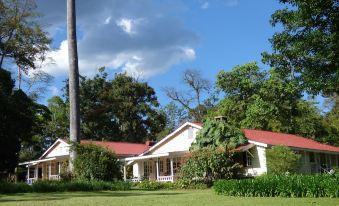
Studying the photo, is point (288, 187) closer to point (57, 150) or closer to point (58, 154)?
point (58, 154)

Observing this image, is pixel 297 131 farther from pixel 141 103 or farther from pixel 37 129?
pixel 37 129

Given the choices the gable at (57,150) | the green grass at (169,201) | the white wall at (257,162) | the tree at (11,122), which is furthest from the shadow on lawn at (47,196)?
the gable at (57,150)

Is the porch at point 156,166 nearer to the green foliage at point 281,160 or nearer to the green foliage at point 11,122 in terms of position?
the green foliage at point 281,160

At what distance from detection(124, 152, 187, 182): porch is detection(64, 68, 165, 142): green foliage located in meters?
18.1

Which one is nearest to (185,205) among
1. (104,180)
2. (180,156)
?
(104,180)

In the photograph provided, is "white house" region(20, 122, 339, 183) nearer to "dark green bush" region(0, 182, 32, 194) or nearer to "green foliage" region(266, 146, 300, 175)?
"green foliage" region(266, 146, 300, 175)

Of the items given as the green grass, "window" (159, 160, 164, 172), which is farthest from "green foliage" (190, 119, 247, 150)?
the green grass

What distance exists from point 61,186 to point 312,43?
16.0 meters

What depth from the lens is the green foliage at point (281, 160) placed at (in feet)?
102

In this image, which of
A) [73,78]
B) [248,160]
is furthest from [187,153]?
[73,78]

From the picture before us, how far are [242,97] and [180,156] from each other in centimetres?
1579

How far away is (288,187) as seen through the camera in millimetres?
17984

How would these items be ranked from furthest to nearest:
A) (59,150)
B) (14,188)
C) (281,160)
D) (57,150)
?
(57,150)
(59,150)
(281,160)
(14,188)

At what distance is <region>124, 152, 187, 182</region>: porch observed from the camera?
125 feet
